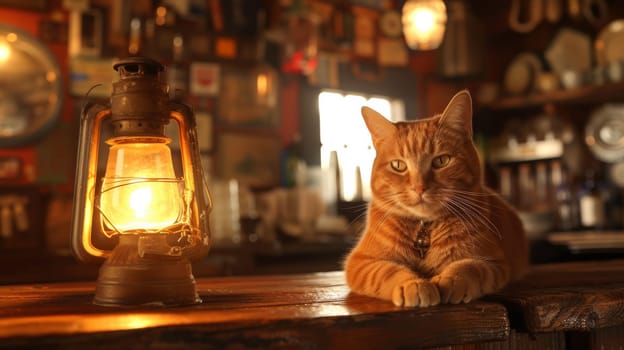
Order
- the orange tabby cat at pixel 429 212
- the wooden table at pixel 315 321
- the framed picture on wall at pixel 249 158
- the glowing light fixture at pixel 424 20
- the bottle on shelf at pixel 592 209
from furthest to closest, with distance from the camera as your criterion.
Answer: the bottle on shelf at pixel 592 209 → the framed picture on wall at pixel 249 158 → the glowing light fixture at pixel 424 20 → the orange tabby cat at pixel 429 212 → the wooden table at pixel 315 321

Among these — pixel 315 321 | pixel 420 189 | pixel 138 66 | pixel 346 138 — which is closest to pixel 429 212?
pixel 420 189

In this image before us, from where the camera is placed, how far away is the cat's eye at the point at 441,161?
1.09 m

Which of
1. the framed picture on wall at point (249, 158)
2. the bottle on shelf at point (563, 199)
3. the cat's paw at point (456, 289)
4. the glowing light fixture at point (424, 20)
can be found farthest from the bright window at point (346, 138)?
the cat's paw at point (456, 289)

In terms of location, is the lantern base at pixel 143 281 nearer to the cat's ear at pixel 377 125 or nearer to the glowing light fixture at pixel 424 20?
the cat's ear at pixel 377 125

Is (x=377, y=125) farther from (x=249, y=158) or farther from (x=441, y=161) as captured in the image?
(x=249, y=158)

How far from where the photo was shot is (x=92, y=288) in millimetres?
1222

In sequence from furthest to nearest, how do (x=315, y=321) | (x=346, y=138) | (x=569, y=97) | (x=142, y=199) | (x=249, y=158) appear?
(x=346, y=138) < (x=569, y=97) < (x=249, y=158) < (x=142, y=199) < (x=315, y=321)

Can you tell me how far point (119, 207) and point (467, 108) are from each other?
2.00 feet

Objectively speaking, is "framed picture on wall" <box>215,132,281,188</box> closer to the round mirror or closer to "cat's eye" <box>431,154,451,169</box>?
the round mirror

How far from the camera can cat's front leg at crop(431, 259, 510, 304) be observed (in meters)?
0.90

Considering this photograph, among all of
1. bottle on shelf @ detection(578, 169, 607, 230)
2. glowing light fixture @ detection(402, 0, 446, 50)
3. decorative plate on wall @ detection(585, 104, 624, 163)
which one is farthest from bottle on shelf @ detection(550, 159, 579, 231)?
glowing light fixture @ detection(402, 0, 446, 50)

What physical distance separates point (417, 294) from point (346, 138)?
156 inches

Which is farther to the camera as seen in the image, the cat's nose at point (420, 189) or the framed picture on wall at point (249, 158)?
the framed picture on wall at point (249, 158)

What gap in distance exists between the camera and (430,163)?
109 centimetres
